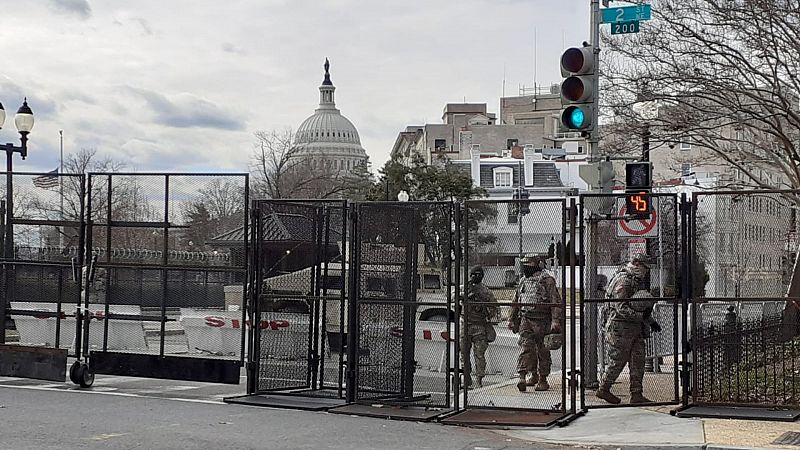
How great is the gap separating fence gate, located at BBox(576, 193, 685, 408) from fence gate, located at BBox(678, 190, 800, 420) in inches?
12.1

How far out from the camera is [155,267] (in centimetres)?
1484

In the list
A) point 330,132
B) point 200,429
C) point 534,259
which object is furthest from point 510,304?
point 330,132

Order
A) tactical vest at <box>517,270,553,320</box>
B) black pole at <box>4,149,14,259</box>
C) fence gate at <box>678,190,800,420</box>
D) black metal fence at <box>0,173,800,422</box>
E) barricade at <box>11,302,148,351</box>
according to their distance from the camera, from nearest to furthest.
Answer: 1. fence gate at <box>678,190,800,420</box>
2. black metal fence at <box>0,173,800,422</box>
3. tactical vest at <box>517,270,553,320</box>
4. barricade at <box>11,302,148,351</box>
5. black pole at <box>4,149,14,259</box>

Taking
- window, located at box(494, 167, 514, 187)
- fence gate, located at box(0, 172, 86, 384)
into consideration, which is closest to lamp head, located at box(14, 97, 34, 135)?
fence gate, located at box(0, 172, 86, 384)

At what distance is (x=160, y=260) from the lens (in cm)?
1493

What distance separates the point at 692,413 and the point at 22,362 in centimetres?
923

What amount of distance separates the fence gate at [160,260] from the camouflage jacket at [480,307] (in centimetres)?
321

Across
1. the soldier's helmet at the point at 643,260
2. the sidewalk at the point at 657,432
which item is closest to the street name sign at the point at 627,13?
the soldier's helmet at the point at 643,260

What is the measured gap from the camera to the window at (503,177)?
75.6 meters

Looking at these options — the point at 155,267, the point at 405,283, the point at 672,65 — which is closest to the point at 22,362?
the point at 155,267

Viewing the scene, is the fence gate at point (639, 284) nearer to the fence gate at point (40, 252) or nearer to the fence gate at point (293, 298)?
the fence gate at point (293, 298)

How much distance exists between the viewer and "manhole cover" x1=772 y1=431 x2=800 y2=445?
34.2ft

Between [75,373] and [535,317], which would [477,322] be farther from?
[75,373]

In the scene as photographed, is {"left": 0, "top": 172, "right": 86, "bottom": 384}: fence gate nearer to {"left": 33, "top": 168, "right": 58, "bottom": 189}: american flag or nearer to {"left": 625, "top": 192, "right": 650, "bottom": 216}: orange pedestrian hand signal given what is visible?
{"left": 33, "top": 168, "right": 58, "bottom": 189}: american flag
